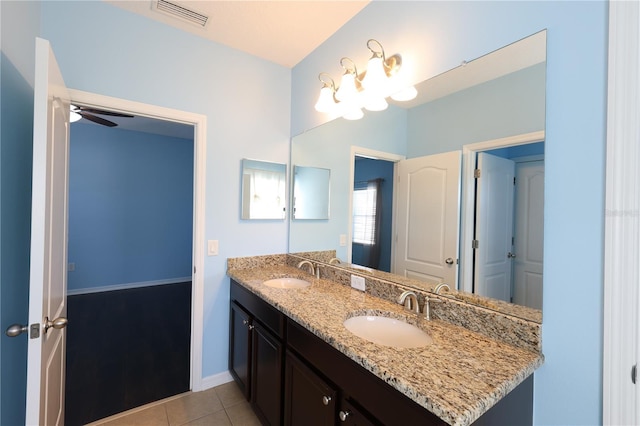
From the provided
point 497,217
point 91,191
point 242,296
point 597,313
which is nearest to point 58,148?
point 242,296

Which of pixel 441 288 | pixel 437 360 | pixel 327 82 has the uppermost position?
pixel 327 82

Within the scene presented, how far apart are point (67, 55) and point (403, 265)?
2.36 m

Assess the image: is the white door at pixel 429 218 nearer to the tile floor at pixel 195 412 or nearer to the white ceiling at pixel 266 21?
the white ceiling at pixel 266 21

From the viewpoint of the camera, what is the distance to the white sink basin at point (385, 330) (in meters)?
1.26

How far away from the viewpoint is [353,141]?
195cm

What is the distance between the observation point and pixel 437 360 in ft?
3.06

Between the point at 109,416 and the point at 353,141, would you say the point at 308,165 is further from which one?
the point at 109,416

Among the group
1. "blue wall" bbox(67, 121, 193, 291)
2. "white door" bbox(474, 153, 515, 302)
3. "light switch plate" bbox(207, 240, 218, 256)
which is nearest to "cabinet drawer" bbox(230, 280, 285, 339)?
"light switch plate" bbox(207, 240, 218, 256)

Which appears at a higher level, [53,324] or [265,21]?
[265,21]

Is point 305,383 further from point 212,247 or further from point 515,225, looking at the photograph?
point 212,247

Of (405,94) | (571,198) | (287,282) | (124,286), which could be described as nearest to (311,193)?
(287,282)

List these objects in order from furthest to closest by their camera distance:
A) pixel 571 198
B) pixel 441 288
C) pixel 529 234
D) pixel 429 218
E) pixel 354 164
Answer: pixel 354 164, pixel 429 218, pixel 441 288, pixel 529 234, pixel 571 198

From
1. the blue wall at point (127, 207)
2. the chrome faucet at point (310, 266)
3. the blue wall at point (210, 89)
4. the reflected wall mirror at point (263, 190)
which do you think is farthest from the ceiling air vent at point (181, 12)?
the blue wall at point (127, 207)

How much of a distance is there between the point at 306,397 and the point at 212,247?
4.25 ft
